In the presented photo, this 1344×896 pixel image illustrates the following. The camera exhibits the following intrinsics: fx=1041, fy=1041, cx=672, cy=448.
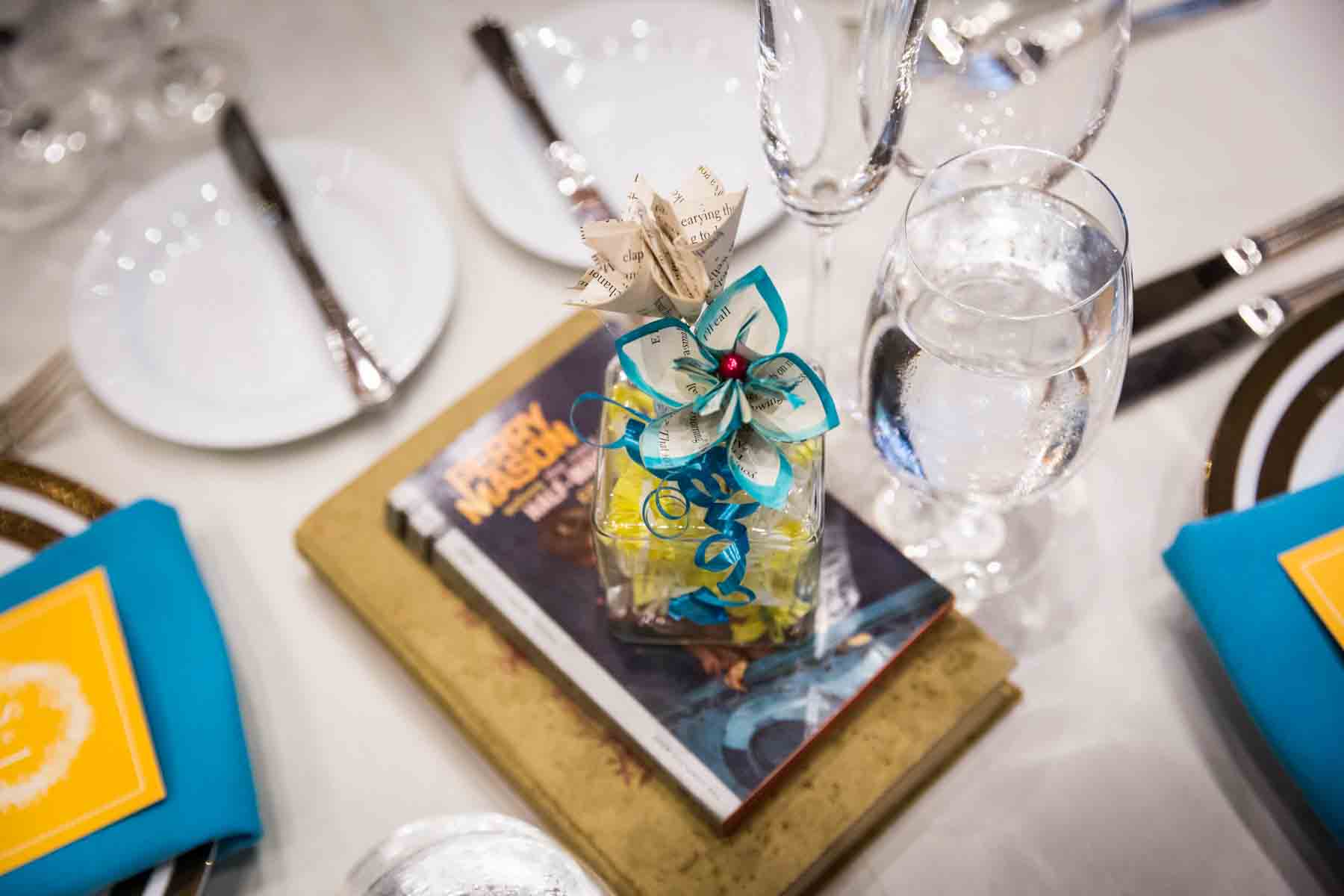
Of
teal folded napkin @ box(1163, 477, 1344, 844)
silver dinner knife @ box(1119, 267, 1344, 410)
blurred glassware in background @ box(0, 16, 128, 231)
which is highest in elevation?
blurred glassware in background @ box(0, 16, 128, 231)

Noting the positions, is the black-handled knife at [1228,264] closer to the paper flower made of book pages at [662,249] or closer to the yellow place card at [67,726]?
the paper flower made of book pages at [662,249]

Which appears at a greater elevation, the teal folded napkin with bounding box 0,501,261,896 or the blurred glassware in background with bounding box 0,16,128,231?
the blurred glassware in background with bounding box 0,16,128,231

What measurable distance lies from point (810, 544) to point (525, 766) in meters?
0.17

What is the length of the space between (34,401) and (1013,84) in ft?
1.94

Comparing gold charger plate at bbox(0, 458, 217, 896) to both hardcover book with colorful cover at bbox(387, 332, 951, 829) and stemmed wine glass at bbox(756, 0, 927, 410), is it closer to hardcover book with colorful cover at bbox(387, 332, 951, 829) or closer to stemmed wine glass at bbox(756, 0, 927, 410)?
hardcover book with colorful cover at bbox(387, 332, 951, 829)

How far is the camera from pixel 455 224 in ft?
2.24

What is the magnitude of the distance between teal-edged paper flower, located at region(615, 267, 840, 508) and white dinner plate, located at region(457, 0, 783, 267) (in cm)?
25

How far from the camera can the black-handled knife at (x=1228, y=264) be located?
0.60 m

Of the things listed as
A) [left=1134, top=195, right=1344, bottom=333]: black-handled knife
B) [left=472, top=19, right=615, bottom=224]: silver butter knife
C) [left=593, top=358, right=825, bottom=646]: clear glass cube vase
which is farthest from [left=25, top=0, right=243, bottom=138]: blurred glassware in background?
[left=1134, top=195, right=1344, bottom=333]: black-handled knife

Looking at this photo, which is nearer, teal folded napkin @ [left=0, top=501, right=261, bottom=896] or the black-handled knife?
teal folded napkin @ [left=0, top=501, right=261, bottom=896]

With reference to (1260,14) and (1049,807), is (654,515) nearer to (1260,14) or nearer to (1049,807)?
(1049,807)

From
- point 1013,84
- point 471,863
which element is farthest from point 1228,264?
point 471,863

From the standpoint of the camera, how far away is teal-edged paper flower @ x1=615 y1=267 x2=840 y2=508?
1.28 feet

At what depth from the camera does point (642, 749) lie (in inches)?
18.9
